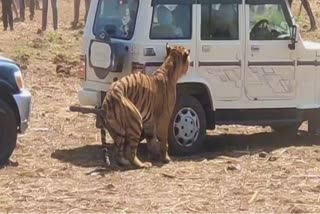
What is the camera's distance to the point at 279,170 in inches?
413

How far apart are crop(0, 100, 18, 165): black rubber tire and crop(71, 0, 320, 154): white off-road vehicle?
91 cm

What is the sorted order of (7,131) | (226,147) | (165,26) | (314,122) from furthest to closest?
(314,122), (226,147), (165,26), (7,131)

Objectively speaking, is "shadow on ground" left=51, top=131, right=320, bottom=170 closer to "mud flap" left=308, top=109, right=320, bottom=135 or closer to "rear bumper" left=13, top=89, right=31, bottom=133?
"mud flap" left=308, top=109, right=320, bottom=135

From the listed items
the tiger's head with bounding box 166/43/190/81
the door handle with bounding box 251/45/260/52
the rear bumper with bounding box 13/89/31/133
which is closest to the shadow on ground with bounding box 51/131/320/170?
the rear bumper with bounding box 13/89/31/133

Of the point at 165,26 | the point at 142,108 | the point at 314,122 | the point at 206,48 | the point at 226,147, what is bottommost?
the point at 226,147

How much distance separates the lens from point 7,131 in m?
10.6

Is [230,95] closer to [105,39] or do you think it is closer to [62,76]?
[105,39]

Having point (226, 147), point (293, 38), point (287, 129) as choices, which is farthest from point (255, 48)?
point (287, 129)

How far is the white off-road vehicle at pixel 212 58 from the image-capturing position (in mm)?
11320

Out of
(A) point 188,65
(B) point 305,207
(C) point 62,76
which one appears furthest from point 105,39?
(C) point 62,76

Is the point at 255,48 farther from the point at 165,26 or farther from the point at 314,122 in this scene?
the point at 314,122

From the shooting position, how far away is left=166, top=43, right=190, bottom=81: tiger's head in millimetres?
10977

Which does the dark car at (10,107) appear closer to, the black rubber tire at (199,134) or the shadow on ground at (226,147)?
the shadow on ground at (226,147)

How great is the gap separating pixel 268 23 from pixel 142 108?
6.58ft
